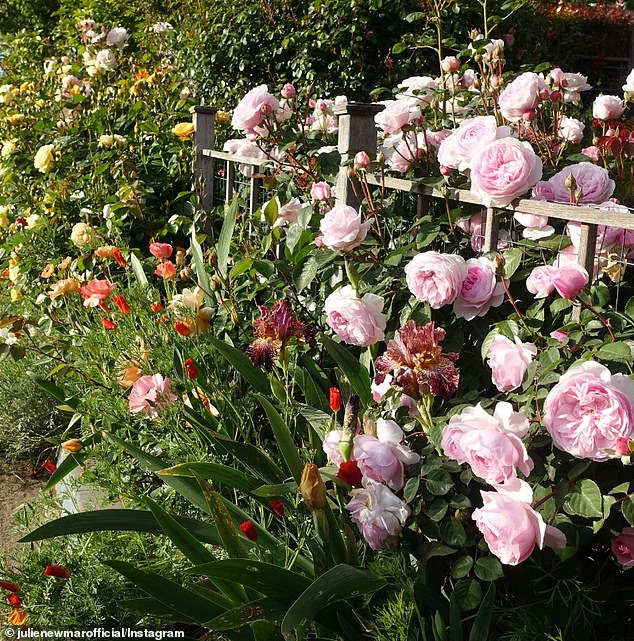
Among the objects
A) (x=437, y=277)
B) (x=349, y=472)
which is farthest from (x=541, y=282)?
(x=349, y=472)

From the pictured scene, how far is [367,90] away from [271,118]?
387 centimetres

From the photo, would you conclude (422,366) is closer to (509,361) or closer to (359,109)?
(509,361)

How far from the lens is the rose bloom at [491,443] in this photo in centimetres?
153

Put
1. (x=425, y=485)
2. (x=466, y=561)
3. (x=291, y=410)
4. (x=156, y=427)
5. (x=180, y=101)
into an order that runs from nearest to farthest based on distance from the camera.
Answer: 1. (x=466, y=561)
2. (x=425, y=485)
3. (x=291, y=410)
4. (x=156, y=427)
5. (x=180, y=101)

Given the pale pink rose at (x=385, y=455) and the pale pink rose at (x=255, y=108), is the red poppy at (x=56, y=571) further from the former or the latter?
the pale pink rose at (x=255, y=108)

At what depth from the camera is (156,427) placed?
103 inches

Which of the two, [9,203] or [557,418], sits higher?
[557,418]

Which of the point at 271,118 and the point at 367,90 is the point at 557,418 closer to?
the point at 271,118

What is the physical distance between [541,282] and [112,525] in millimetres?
1122

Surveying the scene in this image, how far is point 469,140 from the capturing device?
2.12 m

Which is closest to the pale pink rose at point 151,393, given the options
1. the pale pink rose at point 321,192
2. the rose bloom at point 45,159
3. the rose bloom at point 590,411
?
the pale pink rose at point 321,192

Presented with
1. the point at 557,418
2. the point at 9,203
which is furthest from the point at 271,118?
the point at 9,203

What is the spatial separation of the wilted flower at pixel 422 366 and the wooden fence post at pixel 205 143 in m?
2.59

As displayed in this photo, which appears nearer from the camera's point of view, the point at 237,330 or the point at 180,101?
the point at 237,330
